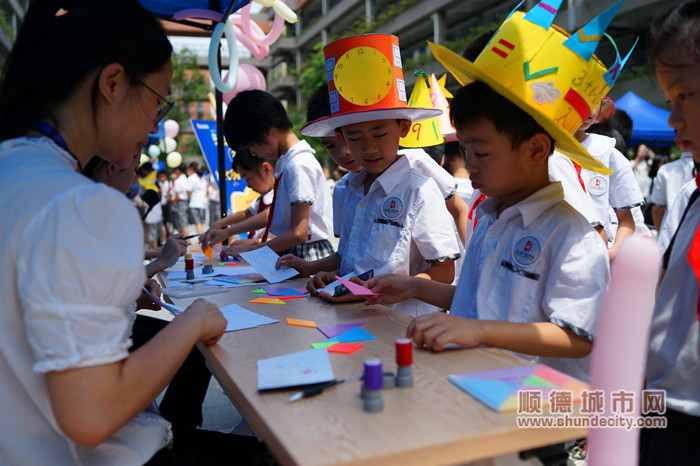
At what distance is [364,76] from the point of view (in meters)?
2.37

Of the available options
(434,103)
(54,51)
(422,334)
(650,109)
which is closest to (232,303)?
(422,334)

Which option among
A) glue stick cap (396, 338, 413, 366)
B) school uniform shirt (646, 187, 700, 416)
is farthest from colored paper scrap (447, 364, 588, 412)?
school uniform shirt (646, 187, 700, 416)

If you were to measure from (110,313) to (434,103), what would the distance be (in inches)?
131

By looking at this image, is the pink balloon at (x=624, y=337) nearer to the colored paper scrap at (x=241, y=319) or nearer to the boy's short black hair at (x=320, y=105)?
the colored paper scrap at (x=241, y=319)

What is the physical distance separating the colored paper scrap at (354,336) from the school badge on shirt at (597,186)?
87.3 inches

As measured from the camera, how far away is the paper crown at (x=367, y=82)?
7.67 feet

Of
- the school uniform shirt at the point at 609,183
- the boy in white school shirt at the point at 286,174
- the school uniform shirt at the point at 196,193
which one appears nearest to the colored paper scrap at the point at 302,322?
the boy in white school shirt at the point at 286,174

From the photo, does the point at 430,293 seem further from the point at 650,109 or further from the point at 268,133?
the point at 650,109

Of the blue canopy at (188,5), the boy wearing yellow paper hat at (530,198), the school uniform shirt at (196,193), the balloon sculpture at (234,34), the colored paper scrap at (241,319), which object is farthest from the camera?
the school uniform shirt at (196,193)

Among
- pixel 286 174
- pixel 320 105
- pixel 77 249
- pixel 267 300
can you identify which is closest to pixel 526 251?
pixel 267 300

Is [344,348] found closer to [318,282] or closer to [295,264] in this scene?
[318,282]

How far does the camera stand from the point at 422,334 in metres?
1.32

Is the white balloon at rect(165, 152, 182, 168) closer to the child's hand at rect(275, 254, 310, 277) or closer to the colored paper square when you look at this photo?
the child's hand at rect(275, 254, 310, 277)

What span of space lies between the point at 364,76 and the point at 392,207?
0.59 metres
